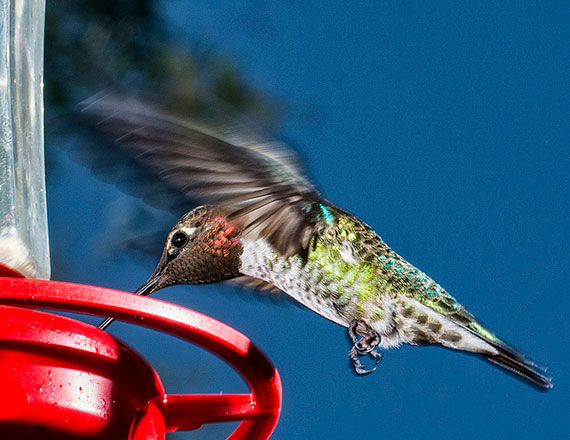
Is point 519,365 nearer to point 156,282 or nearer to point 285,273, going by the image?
point 285,273

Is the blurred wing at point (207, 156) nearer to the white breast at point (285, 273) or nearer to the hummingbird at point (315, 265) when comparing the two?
the hummingbird at point (315, 265)

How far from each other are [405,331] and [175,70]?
163 cm

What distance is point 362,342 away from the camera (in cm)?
266

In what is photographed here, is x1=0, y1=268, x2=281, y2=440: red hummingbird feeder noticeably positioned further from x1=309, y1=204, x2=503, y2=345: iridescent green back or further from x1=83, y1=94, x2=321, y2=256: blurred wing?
x1=309, y1=204, x2=503, y2=345: iridescent green back

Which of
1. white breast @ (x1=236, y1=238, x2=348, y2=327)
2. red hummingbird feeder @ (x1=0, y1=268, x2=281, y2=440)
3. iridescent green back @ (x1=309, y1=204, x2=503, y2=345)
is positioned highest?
iridescent green back @ (x1=309, y1=204, x2=503, y2=345)

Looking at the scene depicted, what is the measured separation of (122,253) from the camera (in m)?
2.73

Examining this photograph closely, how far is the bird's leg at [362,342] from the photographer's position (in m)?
2.64

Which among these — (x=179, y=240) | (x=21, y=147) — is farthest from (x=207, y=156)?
(x=179, y=240)

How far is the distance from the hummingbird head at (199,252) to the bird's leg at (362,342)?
380mm

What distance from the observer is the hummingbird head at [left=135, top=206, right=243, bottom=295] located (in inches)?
106

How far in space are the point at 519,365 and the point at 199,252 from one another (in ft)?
3.28

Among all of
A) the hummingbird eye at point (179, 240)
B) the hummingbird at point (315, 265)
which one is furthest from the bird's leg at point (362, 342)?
the hummingbird eye at point (179, 240)

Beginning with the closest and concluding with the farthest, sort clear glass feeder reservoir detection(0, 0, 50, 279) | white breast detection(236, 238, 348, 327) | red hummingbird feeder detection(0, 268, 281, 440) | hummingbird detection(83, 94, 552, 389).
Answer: red hummingbird feeder detection(0, 268, 281, 440), clear glass feeder reservoir detection(0, 0, 50, 279), hummingbird detection(83, 94, 552, 389), white breast detection(236, 238, 348, 327)

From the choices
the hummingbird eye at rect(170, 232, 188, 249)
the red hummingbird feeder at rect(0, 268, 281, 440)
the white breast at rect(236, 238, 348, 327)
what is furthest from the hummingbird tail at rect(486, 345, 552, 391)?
the red hummingbird feeder at rect(0, 268, 281, 440)
